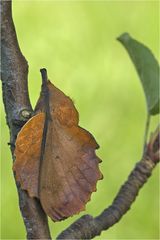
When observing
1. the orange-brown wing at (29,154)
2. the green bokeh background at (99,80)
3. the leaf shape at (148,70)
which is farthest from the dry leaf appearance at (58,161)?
the green bokeh background at (99,80)

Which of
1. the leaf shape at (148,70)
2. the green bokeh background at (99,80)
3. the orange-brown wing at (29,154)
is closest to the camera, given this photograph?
the orange-brown wing at (29,154)

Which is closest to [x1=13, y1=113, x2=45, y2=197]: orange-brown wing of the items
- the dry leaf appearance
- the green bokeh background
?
the dry leaf appearance

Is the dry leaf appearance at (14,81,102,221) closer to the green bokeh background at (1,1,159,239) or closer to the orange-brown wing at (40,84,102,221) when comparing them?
the orange-brown wing at (40,84,102,221)

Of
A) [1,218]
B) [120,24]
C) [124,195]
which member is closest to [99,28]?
[120,24]

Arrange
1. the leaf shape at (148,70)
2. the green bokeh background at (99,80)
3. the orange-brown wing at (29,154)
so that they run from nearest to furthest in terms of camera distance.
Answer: the orange-brown wing at (29,154), the leaf shape at (148,70), the green bokeh background at (99,80)

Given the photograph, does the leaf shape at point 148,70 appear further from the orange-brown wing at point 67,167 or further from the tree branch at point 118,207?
the orange-brown wing at point 67,167

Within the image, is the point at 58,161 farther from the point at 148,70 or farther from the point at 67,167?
the point at 148,70
